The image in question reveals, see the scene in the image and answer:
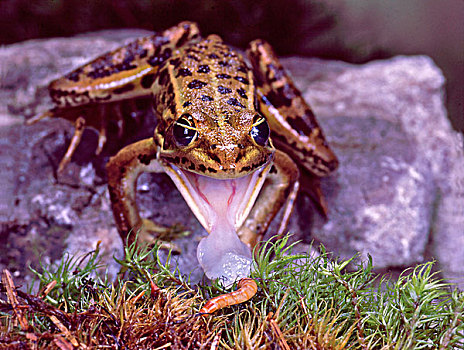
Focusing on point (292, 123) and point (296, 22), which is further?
point (296, 22)

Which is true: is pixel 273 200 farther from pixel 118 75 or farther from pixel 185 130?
pixel 118 75

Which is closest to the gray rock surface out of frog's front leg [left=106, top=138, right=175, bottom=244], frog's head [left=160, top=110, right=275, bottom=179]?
frog's front leg [left=106, top=138, right=175, bottom=244]

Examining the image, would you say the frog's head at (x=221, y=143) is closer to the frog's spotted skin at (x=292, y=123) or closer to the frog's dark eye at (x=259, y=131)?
the frog's dark eye at (x=259, y=131)

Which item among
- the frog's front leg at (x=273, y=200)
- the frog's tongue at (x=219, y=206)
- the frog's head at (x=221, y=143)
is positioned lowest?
the frog's front leg at (x=273, y=200)

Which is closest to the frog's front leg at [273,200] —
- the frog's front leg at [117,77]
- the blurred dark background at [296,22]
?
the frog's front leg at [117,77]

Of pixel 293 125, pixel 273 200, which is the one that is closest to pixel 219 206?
pixel 273 200

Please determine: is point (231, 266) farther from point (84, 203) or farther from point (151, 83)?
point (151, 83)
